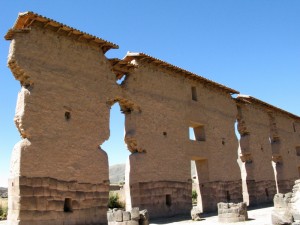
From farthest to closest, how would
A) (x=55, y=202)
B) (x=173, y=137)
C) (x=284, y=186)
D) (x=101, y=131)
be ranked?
(x=284, y=186), (x=173, y=137), (x=101, y=131), (x=55, y=202)

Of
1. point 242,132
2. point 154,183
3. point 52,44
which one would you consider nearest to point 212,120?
point 242,132

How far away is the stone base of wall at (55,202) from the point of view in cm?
1121

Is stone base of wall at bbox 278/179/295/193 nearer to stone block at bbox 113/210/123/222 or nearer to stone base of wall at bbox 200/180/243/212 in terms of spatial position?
stone base of wall at bbox 200/180/243/212

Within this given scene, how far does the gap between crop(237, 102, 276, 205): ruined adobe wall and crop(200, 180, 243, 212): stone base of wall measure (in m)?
2.55

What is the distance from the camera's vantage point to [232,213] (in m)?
13.4

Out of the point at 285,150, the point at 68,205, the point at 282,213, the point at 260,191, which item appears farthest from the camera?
the point at 285,150

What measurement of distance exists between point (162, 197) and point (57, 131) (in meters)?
5.91

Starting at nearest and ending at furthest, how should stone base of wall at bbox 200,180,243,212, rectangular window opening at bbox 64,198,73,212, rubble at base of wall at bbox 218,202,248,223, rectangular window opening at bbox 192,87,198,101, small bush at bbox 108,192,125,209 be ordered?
rectangular window opening at bbox 64,198,73,212
rubble at base of wall at bbox 218,202,248,223
stone base of wall at bbox 200,180,243,212
rectangular window opening at bbox 192,87,198,101
small bush at bbox 108,192,125,209

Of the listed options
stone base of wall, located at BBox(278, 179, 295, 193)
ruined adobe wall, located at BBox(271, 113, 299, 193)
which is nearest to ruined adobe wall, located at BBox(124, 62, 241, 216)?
stone base of wall, located at BBox(278, 179, 295, 193)

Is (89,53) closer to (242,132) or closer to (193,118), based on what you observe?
(193,118)

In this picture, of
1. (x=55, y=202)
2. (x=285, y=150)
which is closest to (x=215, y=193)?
(x=55, y=202)

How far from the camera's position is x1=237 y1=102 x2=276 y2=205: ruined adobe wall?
22875mm

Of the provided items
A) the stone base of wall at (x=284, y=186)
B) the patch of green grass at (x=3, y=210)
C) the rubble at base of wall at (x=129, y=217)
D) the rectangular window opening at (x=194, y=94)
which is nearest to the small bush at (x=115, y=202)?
the patch of green grass at (x=3, y=210)

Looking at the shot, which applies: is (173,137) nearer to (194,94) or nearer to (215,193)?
(194,94)
